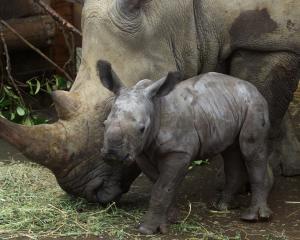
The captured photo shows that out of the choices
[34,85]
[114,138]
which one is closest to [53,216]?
[114,138]

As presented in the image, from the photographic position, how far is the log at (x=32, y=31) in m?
6.82

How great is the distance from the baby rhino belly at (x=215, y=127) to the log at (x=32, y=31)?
3259 millimetres

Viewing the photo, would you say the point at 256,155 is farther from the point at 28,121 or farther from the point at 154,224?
the point at 28,121

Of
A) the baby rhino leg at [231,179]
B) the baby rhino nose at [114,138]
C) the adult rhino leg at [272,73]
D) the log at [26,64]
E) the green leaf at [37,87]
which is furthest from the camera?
the log at [26,64]

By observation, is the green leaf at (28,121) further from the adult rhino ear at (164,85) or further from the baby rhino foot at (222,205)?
the adult rhino ear at (164,85)

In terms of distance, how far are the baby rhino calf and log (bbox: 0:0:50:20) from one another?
126 inches

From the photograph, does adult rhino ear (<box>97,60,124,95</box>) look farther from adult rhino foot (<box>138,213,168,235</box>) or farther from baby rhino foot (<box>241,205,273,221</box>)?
baby rhino foot (<box>241,205,273,221</box>)

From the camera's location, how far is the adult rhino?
3896mm

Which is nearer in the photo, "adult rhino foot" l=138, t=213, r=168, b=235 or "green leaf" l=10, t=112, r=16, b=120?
"adult rhino foot" l=138, t=213, r=168, b=235

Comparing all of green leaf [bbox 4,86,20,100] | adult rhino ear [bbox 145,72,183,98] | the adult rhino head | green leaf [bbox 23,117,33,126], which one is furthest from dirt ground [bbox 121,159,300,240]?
green leaf [bbox 4,86,20,100]

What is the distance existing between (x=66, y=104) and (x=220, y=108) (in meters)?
0.76

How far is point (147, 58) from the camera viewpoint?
161 inches

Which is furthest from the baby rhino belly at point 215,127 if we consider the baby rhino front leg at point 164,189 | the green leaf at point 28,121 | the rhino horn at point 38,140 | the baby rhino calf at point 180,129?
the green leaf at point 28,121

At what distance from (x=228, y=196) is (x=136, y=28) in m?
1.03
